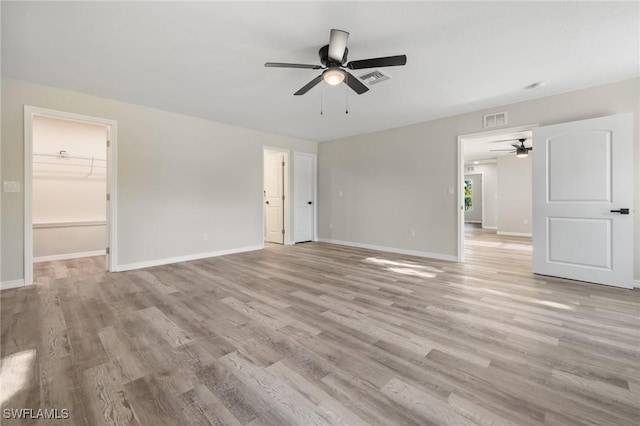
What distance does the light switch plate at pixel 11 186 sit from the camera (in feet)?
10.6

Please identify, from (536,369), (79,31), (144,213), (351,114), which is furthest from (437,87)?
(144,213)

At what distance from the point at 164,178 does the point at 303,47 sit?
329 cm

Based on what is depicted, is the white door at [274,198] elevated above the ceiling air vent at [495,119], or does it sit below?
below

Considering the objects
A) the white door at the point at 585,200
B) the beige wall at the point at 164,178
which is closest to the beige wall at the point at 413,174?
the white door at the point at 585,200

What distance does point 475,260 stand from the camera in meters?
4.75

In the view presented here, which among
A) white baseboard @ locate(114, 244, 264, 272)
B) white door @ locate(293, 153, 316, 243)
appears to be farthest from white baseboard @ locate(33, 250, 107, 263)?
white door @ locate(293, 153, 316, 243)

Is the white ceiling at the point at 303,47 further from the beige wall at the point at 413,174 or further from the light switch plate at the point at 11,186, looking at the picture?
the light switch plate at the point at 11,186

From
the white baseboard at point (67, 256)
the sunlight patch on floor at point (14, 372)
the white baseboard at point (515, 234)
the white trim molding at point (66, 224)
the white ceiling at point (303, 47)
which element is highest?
the white ceiling at point (303, 47)

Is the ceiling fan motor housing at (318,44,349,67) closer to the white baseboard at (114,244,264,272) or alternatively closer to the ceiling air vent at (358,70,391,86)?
the ceiling air vent at (358,70,391,86)

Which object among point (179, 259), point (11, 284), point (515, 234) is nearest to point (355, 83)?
point (179, 259)

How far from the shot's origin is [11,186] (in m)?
3.28

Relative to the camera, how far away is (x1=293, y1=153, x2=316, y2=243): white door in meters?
6.63

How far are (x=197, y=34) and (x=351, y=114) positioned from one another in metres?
2.79

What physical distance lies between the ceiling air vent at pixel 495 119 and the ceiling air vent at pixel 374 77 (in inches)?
85.8
